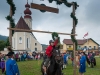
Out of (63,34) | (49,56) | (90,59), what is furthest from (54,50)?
(90,59)

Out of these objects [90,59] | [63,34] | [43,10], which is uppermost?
[43,10]

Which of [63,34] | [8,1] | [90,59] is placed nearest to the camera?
[8,1]

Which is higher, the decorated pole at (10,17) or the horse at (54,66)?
the decorated pole at (10,17)

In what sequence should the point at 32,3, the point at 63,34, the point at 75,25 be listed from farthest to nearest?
the point at 75,25 < the point at 63,34 < the point at 32,3

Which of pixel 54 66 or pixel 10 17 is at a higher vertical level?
pixel 10 17

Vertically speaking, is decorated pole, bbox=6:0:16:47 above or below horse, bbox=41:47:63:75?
above

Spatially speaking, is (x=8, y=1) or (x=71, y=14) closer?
(x=8, y=1)

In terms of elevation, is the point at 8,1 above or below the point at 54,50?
above

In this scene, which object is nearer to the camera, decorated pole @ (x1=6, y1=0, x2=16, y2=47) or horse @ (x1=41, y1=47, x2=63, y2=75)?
horse @ (x1=41, y1=47, x2=63, y2=75)

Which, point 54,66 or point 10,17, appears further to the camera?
point 10,17

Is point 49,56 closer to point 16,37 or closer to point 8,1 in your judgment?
point 8,1

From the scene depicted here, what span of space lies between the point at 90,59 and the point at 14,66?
16373 millimetres

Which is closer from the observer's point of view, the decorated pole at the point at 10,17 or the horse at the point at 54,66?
the horse at the point at 54,66

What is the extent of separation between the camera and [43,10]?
1242 centimetres
